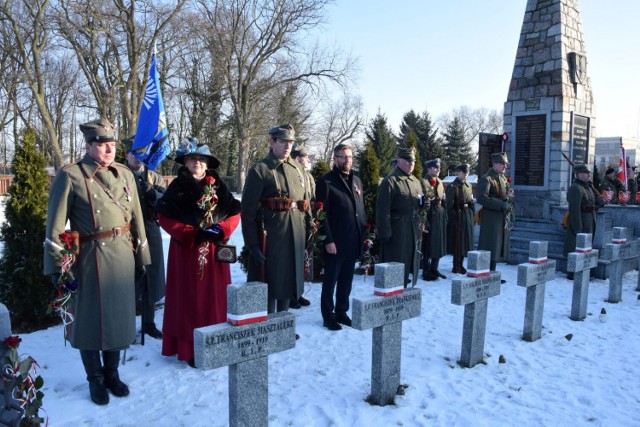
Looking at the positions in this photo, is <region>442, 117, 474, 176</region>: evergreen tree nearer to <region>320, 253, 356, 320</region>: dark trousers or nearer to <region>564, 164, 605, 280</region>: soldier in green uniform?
<region>564, 164, 605, 280</region>: soldier in green uniform

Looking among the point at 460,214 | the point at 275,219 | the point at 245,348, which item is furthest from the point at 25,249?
the point at 460,214

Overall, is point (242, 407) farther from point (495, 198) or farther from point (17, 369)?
point (495, 198)

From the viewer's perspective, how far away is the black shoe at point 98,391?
3.62 metres

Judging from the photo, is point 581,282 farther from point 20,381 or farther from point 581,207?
point 20,381

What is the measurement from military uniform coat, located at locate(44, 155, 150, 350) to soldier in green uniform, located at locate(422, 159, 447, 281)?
5.17 metres

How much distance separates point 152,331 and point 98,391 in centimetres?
145

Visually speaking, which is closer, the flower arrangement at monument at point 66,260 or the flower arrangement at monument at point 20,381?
the flower arrangement at monument at point 20,381

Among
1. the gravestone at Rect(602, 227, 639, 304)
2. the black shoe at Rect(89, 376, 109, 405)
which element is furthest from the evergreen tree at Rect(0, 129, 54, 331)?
the gravestone at Rect(602, 227, 639, 304)

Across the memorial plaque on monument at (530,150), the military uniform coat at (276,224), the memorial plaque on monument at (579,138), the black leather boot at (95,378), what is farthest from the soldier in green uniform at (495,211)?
the black leather boot at (95,378)

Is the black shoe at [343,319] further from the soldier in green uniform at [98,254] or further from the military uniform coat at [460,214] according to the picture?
the military uniform coat at [460,214]

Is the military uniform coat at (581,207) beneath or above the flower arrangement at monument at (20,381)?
above

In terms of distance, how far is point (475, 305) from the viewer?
4586 mm

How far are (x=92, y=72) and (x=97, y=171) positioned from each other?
22697 mm

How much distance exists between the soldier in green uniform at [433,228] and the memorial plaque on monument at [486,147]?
250 cm
